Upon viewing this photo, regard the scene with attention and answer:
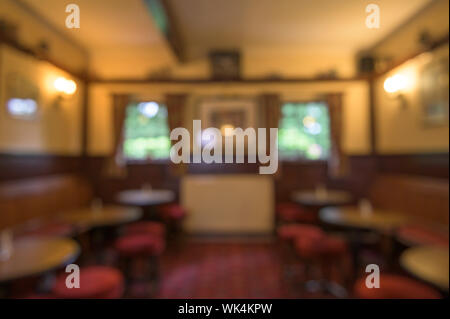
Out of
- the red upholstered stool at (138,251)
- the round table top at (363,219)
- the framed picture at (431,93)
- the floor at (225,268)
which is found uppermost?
the framed picture at (431,93)

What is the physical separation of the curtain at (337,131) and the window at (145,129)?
2.92 meters

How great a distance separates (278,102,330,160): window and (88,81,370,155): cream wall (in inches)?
7.8

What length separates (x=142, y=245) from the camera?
7.68 ft

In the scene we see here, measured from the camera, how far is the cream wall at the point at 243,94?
4.15 m

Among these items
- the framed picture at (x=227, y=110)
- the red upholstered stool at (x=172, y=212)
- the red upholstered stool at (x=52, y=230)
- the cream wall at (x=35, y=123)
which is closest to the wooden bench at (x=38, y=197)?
the red upholstered stool at (x=52, y=230)

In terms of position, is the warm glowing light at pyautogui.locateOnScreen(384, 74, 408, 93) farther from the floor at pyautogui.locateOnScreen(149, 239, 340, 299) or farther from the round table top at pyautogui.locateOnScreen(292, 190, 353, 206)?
the round table top at pyautogui.locateOnScreen(292, 190, 353, 206)

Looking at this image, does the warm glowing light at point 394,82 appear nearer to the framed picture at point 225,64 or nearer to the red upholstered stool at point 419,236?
the red upholstered stool at point 419,236

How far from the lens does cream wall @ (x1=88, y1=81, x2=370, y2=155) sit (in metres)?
4.15

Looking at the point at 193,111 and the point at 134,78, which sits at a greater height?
the point at 134,78

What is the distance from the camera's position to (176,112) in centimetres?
423
